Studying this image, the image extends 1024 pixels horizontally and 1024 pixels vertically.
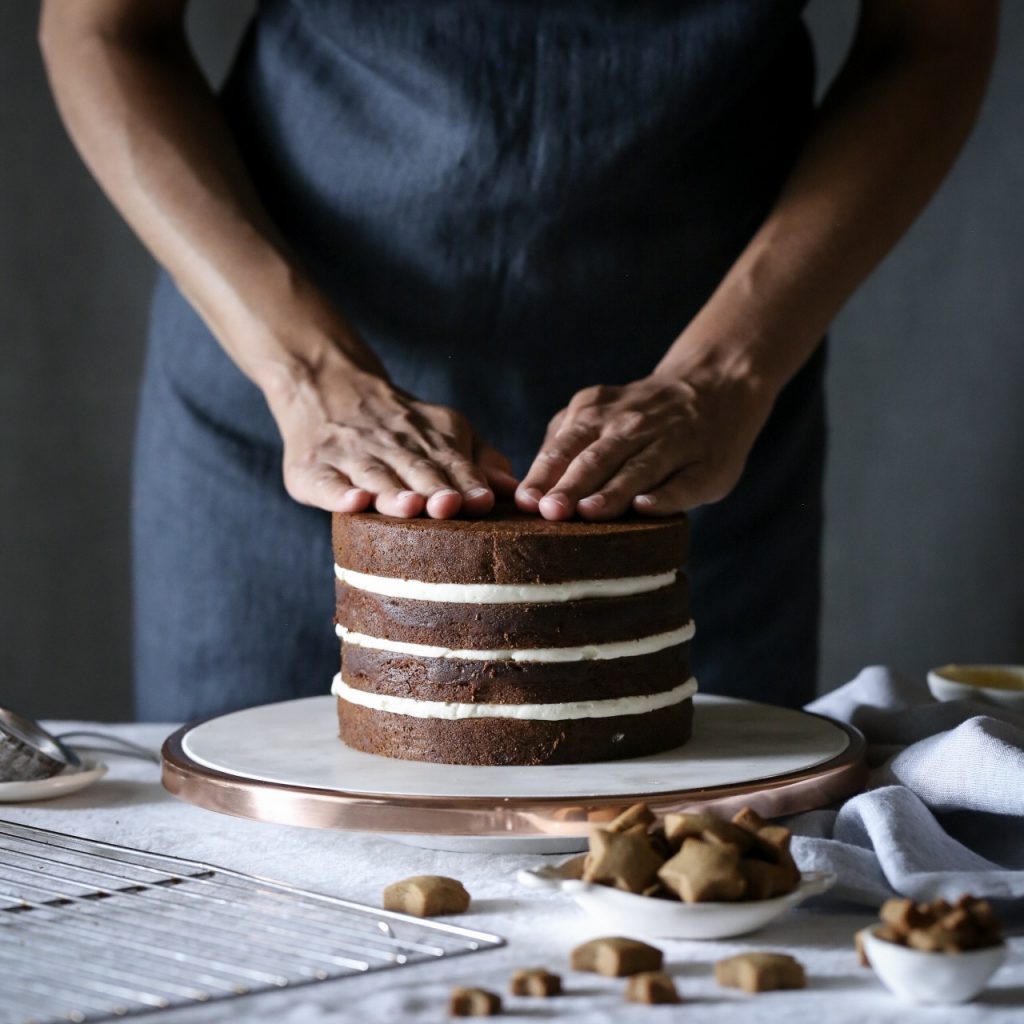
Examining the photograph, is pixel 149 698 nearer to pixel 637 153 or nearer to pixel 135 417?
pixel 637 153

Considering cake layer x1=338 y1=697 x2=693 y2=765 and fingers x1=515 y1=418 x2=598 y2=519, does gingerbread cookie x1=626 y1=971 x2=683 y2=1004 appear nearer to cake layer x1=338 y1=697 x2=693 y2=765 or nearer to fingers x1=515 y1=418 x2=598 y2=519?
cake layer x1=338 y1=697 x2=693 y2=765

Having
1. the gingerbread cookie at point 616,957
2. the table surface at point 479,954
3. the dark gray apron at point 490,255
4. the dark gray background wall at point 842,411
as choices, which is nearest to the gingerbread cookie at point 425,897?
the table surface at point 479,954

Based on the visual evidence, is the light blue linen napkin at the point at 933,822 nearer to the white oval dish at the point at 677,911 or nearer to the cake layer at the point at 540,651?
the white oval dish at the point at 677,911

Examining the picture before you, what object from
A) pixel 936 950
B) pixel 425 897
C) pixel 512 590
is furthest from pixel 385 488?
pixel 936 950

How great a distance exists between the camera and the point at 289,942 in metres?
0.91

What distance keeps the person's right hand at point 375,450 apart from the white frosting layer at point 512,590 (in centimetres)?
7

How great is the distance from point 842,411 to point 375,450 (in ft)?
7.78

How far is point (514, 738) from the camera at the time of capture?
4.20 ft

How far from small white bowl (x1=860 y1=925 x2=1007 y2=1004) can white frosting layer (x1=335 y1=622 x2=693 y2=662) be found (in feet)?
1.55

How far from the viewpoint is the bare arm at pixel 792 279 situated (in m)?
1.45

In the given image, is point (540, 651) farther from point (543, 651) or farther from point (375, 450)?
point (375, 450)

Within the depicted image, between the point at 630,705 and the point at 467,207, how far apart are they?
2.75 feet

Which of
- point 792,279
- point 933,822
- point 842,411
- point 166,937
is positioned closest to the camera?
point 166,937

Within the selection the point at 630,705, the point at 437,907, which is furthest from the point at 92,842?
the point at 630,705
